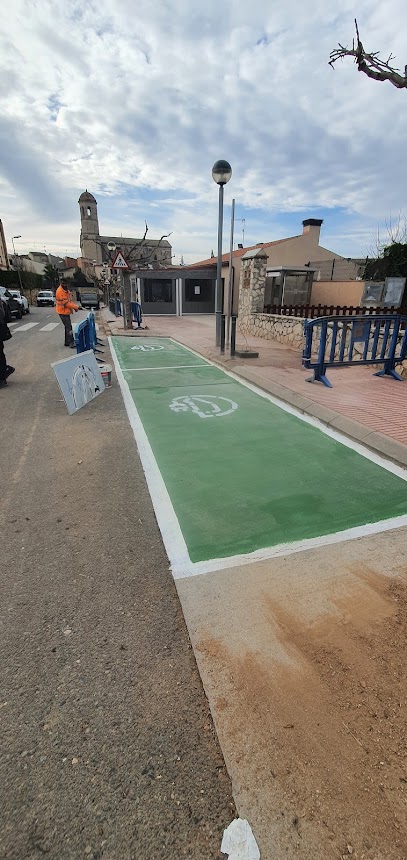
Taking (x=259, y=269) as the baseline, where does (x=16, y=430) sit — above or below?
below

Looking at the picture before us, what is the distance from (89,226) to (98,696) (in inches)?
3889

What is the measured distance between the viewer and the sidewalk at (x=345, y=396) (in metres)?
4.98

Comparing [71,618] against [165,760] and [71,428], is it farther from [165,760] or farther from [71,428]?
[71,428]

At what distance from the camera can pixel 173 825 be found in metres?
1.45

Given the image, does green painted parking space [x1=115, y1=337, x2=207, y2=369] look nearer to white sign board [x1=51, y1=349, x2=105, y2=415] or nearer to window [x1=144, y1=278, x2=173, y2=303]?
white sign board [x1=51, y1=349, x2=105, y2=415]

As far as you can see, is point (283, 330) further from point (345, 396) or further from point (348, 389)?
point (345, 396)

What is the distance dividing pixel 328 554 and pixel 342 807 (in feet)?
5.13

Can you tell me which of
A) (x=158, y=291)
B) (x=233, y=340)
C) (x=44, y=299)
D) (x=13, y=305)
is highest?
(x=158, y=291)

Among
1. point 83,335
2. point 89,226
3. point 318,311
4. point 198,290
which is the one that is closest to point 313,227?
point 198,290

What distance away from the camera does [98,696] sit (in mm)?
1914

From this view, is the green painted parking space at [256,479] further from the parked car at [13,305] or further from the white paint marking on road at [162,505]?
the parked car at [13,305]

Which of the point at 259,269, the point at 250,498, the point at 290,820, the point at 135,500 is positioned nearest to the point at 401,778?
the point at 290,820

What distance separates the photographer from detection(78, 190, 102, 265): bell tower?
84.6m

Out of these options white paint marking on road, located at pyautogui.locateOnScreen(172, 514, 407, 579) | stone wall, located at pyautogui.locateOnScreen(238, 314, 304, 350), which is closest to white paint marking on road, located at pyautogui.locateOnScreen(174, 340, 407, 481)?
white paint marking on road, located at pyautogui.locateOnScreen(172, 514, 407, 579)
